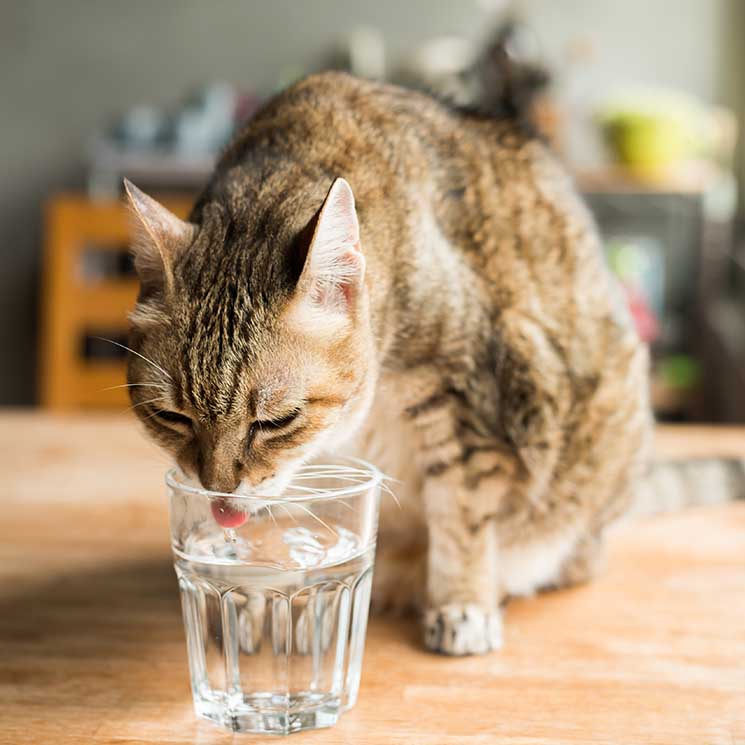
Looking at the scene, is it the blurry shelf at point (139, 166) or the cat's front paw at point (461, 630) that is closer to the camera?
the cat's front paw at point (461, 630)

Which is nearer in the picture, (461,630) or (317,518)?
(317,518)

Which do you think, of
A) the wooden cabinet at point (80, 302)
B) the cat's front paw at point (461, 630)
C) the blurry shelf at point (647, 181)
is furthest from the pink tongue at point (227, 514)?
the blurry shelf at point (647, 181)

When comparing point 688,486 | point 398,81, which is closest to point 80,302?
point 398,81

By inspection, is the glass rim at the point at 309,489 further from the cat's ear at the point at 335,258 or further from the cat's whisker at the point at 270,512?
the cat's ear at the point at 335,258

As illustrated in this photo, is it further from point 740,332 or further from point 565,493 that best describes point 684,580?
point 740,332

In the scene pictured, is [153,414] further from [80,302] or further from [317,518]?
[80,302]

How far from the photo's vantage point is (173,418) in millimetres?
821

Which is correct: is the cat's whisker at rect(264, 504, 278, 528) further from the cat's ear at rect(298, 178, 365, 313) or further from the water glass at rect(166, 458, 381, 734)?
the cat's ear at rect(298, 178, 365, 313)

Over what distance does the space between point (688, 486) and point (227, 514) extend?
2.43ft

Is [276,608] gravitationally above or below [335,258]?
below

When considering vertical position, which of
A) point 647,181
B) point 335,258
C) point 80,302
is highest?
point 335,258

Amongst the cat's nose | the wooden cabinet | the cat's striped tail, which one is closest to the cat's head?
the cat's nose

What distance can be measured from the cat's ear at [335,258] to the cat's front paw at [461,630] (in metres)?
0.30

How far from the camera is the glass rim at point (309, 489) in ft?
2.31
